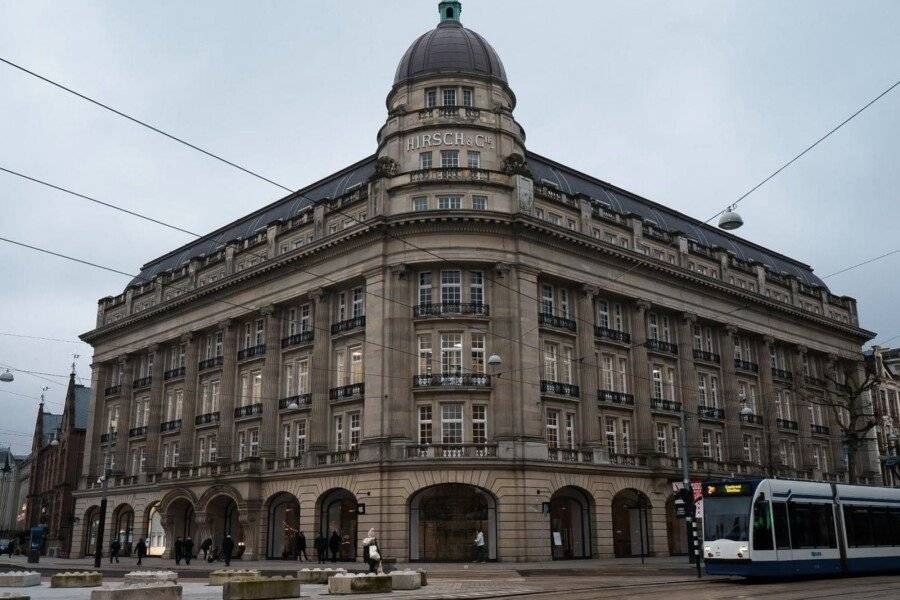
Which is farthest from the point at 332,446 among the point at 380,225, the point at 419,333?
the point at 380,225

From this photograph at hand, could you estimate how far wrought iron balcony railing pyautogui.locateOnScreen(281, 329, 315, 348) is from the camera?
2176 inches

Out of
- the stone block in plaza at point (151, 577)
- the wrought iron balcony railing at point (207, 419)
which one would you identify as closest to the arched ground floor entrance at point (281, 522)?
the wrought iron balcony railing at point (207, 419)

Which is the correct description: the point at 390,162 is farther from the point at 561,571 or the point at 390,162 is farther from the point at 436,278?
the point at 561,571

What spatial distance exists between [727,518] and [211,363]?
4293 centimetres

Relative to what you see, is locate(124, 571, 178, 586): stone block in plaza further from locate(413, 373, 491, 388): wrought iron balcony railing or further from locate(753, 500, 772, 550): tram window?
locate(413, 373, 491, 388): wrought iron balcony railing

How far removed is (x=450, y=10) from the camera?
5991cm

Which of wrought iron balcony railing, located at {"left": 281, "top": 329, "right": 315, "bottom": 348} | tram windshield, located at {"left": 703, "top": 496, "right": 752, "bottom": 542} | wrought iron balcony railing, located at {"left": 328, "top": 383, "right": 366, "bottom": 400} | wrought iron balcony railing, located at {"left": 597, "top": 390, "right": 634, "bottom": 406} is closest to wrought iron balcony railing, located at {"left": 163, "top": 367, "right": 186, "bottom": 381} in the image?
wrought iron balcony railing, located at {"left": 281, "top": 329, "right": 315, "bottom": 348}

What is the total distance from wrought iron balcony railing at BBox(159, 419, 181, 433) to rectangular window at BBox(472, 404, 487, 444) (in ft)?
93.7

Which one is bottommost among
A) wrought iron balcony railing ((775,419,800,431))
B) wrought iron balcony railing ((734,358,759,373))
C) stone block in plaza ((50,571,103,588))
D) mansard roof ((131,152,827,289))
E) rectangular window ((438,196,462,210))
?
stone block in plaza ((50,571,103,588))

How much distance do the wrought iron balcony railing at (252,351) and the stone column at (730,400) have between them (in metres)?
33.1

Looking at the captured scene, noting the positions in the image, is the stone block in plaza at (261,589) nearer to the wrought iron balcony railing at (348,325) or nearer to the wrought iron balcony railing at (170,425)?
the wrought iron balcony railing at (348,325)

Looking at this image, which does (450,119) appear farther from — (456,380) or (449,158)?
(456,380)

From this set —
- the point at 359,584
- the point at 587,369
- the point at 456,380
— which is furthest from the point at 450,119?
the point at 359,584

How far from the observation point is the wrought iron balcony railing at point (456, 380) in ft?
155
